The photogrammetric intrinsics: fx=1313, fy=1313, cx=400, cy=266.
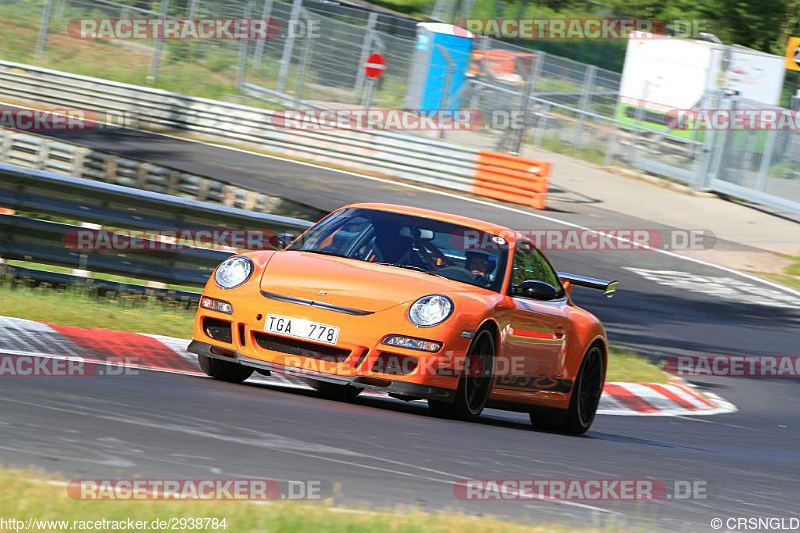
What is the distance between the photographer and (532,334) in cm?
855

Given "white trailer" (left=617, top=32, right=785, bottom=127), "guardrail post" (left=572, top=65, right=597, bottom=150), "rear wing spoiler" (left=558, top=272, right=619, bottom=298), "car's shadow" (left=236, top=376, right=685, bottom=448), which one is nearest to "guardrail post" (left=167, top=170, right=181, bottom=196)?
"car's shadow" (left=236, top=376, right=685, bottom=448)

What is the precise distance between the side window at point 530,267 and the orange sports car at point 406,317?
14mm

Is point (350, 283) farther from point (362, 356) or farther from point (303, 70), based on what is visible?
point (303, 70)

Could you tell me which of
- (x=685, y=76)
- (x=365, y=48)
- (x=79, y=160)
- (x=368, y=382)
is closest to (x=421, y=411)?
(x=368, y=382)

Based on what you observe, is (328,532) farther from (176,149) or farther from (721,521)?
(176,149)

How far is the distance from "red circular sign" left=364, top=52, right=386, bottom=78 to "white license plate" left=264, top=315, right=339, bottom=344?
20.7m

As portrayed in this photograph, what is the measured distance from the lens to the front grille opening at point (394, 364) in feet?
24.8

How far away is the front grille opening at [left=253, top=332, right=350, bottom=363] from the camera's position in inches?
297

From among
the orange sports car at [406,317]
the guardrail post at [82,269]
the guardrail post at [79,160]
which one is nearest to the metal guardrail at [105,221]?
the guardrail post at [82,269]

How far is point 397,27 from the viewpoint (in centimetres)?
2866

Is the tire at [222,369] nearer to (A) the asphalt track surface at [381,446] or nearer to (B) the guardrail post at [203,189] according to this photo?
(A) the asphalt track surface at [381,446]

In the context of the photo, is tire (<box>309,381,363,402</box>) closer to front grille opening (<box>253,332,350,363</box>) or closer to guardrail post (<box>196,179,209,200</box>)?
front grille opening (<box>253,332,350,363</box>)

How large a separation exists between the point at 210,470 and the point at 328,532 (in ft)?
3.11

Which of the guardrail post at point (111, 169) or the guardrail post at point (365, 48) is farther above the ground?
the guardrail post at point (365, 48)
